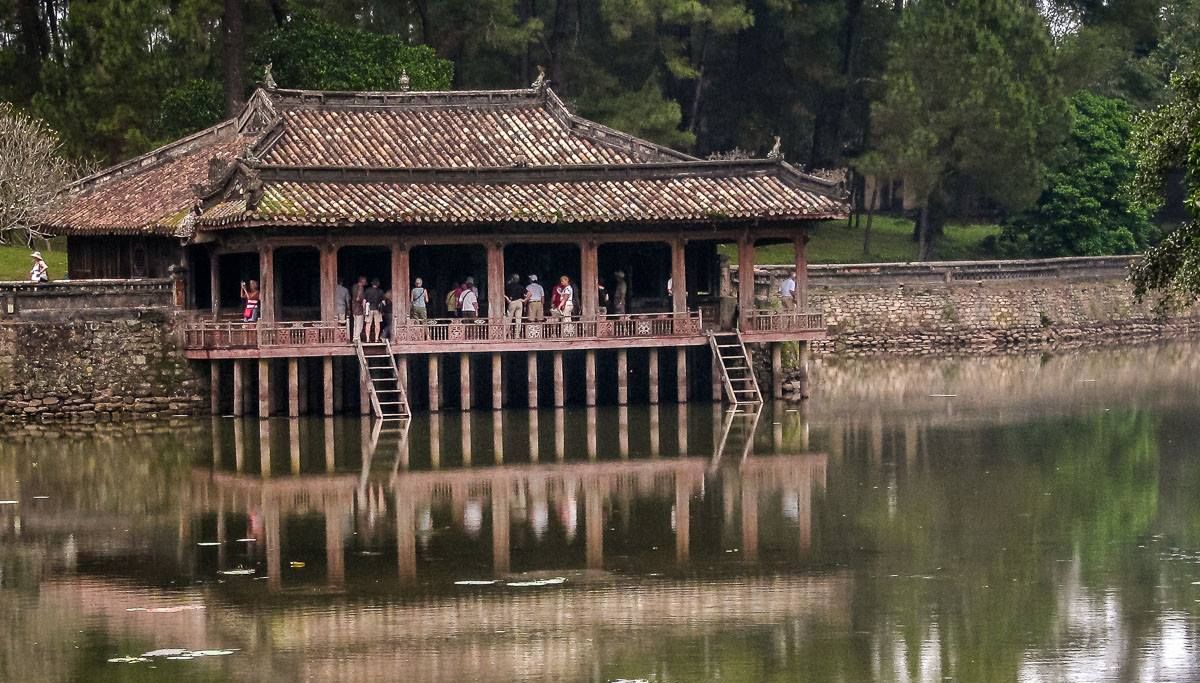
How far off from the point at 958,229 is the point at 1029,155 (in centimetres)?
1224

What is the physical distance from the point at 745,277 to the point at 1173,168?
1545cm

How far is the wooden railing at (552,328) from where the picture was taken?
1849 inches

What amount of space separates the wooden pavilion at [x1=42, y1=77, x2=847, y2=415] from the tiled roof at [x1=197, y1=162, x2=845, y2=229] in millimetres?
50

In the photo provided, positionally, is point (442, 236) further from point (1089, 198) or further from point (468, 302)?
point (1089, 198)

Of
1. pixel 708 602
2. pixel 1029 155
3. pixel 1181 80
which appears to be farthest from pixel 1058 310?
pixel 708 602

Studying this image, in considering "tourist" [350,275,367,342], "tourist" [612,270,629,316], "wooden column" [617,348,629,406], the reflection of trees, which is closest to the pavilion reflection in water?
the reflection of trees

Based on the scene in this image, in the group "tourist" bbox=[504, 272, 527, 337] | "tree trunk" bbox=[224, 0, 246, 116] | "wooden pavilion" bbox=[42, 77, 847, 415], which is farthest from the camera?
"tree trunk" bbox=[224, 0, 246, 116]

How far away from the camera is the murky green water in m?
24.3

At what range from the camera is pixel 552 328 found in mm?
47781

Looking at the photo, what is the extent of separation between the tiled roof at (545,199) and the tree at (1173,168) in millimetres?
13144

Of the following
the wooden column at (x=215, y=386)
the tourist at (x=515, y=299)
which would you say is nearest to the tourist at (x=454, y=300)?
the tourist at (x=515, y=299)

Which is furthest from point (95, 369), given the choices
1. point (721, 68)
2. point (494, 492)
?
point (721, 68)

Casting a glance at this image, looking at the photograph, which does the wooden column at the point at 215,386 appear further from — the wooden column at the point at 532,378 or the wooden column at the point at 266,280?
the wooden column at the point at 532,378

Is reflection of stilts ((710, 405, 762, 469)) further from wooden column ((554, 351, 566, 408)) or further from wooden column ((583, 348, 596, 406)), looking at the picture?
wooden column ((554, 351, 566, 408))
